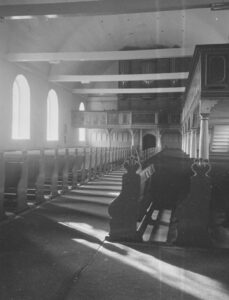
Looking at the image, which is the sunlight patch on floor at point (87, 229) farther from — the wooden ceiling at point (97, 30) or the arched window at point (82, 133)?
the arched window at point (82, 133)

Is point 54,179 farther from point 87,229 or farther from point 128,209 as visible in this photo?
point 128,209

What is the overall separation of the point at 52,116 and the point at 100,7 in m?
12.2

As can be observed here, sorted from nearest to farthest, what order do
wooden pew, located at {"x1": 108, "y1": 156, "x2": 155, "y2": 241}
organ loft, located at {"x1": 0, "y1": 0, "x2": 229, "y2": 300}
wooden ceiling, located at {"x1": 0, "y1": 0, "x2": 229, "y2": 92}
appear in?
organ loft, located at {"x1": 0, "y1": 0, "x2": 229, "y2": 300}, wooden pew, located at {"x1": 108, "y1": 156, "x2": 155, "y2": 241}, wooden ceiling, located at {"x1": 0, "y1": 0, "x2": 229, "y2": 92}

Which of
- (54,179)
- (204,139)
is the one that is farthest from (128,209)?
(204,139)

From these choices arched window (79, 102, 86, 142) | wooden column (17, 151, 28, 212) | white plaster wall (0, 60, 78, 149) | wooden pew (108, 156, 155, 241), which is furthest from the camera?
arched window (79, 102, 86, 142)

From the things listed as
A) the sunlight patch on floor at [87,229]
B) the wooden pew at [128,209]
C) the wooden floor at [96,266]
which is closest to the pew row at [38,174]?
the wooden floor at [96,266]

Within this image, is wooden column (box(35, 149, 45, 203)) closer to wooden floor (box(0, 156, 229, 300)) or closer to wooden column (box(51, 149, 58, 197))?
wooden column (box(51, 149, 58, 197))

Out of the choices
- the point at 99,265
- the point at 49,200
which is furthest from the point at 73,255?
the point at 49,200

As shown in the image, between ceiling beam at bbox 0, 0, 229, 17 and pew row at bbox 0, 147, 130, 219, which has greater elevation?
ceiling beam at bbox 0, 0, 229, 17

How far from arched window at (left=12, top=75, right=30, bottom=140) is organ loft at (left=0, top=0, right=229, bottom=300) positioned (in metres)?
0.05

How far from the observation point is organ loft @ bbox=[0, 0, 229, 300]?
3.04m

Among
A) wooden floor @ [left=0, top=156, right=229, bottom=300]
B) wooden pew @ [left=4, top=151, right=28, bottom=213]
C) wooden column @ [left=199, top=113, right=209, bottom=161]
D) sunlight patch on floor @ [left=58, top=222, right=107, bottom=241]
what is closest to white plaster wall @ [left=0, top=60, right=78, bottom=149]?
wooden pew @ [left=4, top=151, right=28, bottom=213]

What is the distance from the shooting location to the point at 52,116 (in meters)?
19.7

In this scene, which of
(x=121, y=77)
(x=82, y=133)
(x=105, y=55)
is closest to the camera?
(x=105, y=55)
